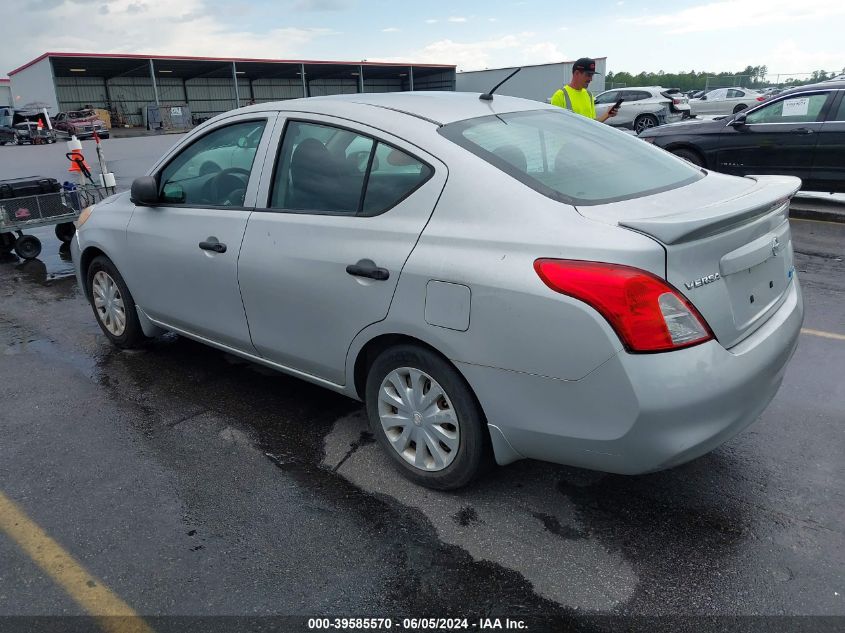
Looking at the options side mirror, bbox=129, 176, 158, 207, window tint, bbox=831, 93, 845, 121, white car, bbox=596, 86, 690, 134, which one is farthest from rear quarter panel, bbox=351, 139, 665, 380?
white car, bbox=596, 86, 690, 134

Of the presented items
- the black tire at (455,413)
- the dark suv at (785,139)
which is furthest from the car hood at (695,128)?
the black tire at (455,413)

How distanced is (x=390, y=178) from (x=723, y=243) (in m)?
1.37

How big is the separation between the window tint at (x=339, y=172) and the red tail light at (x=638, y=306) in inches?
35.6

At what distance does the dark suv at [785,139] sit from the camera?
8.51 metres

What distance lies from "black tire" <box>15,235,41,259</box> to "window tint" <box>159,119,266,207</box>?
16.9 ft

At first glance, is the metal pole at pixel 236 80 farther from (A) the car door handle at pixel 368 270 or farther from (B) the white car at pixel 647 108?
(A) the car door handle at pixel 368 270

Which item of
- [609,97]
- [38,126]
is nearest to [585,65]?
[609,97]

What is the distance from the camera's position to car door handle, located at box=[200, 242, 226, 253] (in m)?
3.51

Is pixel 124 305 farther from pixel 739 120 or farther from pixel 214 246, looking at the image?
pixel 739 120

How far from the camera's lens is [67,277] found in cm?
725

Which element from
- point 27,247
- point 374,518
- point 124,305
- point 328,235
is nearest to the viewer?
point 374,518

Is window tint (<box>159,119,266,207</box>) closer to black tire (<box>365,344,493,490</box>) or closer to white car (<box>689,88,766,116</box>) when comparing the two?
black tire (<box>365,344,493,490</box>)

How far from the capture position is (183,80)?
5403cm

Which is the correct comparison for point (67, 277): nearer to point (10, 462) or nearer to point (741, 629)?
point (10, 462)
